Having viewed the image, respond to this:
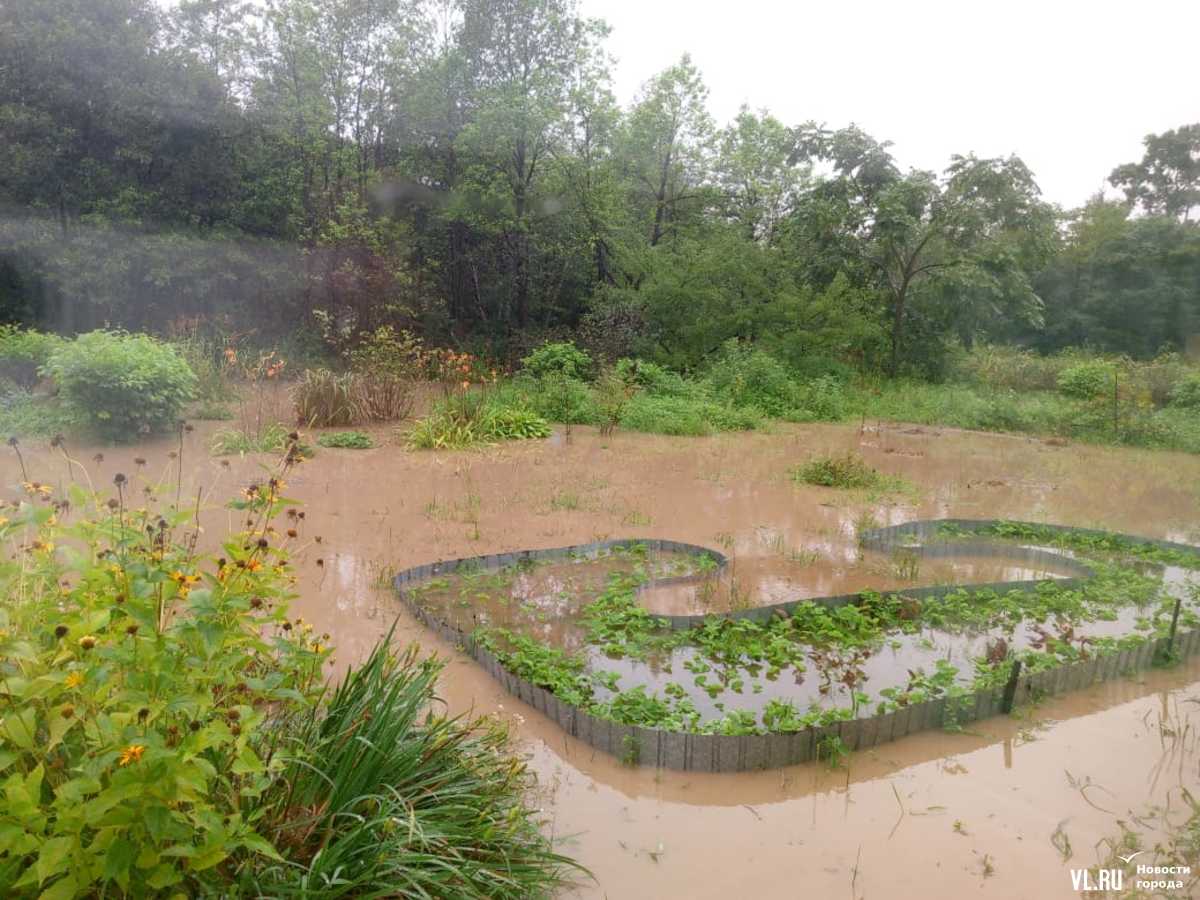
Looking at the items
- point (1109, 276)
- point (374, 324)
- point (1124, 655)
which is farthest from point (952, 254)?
point (1124, 655)

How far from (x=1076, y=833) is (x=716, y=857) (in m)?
1.22

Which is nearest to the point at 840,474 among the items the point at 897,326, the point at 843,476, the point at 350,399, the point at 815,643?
the point at 843,476

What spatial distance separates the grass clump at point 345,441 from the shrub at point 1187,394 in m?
12.2

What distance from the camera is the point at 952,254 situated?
15.2 m

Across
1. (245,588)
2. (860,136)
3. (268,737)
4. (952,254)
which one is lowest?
(268,737)

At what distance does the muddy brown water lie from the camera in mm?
2631

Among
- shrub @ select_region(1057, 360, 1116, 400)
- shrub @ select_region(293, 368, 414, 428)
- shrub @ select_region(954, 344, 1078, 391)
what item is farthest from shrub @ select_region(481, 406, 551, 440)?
shrub @ select_region(954, 344, 1078, 391)

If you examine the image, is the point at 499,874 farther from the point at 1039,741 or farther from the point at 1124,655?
the point at 1124,655

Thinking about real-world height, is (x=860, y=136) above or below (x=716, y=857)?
above

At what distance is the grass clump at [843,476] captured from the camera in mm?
7996

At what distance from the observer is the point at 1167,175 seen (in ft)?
71.4

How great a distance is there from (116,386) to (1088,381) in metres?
12.8

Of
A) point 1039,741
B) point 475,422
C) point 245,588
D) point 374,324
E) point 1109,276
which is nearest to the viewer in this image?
point 245,588

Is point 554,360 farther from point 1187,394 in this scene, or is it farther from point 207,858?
point 207,858
